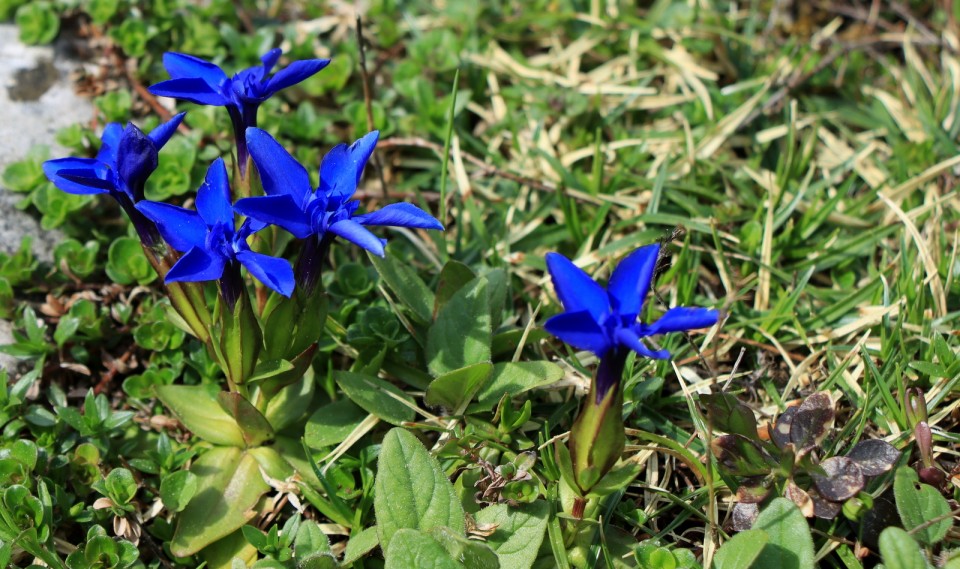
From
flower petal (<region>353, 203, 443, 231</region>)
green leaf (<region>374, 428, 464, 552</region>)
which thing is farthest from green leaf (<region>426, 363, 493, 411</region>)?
flower petal (<region>353, 203, 443, 231</region>)

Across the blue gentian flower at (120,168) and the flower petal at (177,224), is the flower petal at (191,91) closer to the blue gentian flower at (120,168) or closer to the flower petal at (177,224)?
the blue gentian flower at (120,168)

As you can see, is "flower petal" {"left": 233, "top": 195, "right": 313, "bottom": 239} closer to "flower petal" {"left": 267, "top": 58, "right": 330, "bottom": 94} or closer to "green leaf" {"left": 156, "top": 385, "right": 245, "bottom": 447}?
"flower petal" {"left": 267, "top": 58, "right": 330, "bottom": 94}

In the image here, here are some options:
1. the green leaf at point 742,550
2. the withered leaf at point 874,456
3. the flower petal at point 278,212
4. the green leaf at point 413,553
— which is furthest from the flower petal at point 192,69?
the withered leaf at point 874,456

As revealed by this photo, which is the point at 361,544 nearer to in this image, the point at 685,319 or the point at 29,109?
the point at 685,319

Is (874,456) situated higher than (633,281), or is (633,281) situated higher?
(633,281)

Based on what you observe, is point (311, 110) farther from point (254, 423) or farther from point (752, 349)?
point (752, 349)

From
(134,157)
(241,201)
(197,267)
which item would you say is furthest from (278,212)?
(134,157)
